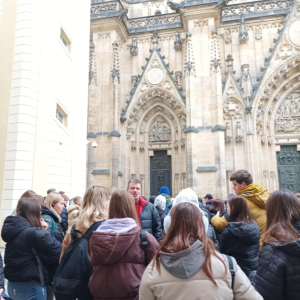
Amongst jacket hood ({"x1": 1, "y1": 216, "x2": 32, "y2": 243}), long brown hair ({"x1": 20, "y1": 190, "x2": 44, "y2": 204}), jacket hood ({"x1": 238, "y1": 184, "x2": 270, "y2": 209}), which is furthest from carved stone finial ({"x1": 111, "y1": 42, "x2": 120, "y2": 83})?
jacket hood ({"x1": 1, "y1": 216, "x2": 32, "y2": 243})

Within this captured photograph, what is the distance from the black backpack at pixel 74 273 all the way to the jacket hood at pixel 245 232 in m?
1.33

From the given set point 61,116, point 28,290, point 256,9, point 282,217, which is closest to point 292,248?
point 282,217

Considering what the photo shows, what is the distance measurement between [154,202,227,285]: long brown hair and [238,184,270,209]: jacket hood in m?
1.70

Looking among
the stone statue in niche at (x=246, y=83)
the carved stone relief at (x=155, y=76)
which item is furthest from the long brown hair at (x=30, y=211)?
the stone statue in niche at (x=246, y=83)

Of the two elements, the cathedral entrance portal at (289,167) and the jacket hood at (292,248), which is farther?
the cathedral entrance portal at (289,167)

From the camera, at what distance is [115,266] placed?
2.00 m

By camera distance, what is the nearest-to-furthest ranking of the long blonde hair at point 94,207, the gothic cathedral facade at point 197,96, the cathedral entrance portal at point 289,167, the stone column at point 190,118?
the long blonde hair at point 94,207 → the stone column at point 190,118 → the gothic cathedral facade at point 197,96 → the cathedral entrance portal at point 289,167

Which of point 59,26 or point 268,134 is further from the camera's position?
point 268,134

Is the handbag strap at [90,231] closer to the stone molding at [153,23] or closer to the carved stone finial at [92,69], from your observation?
Result: the carved stone finial at [92,69]

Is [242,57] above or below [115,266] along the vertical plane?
above

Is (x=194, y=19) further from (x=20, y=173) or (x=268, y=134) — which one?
(x=20, y=173)

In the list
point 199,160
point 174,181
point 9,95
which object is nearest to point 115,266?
point 9,95

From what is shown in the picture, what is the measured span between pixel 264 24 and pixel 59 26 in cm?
1079

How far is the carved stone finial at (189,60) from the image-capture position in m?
13.6
